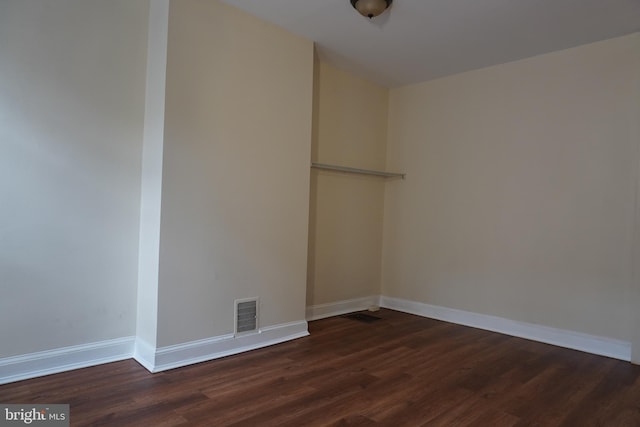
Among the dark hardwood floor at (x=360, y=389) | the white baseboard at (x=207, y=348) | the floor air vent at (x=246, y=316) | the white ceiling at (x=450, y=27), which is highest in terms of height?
A: the white ceiling at (x=450, y=27)

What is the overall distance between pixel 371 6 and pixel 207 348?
2.66 meters

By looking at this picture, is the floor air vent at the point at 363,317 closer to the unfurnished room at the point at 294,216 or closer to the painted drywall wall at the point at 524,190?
the unfurnished room at the point at 294,216

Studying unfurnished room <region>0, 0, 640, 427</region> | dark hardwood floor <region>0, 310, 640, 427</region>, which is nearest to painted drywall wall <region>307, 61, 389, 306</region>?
unfurnished room <region>0, 0, 640, 427</region>

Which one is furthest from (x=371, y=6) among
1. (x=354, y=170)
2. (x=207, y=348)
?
(x=207, y=348)

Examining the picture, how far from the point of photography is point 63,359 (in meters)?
2.47

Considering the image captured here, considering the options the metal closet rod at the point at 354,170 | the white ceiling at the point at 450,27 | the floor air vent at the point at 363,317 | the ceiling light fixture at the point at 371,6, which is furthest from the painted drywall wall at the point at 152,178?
the floor air vent at the point at 363,317

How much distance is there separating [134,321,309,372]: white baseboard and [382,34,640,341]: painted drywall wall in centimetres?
182

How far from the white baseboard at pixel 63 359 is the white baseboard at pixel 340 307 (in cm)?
172

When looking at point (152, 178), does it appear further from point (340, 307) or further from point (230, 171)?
point (340, 307)

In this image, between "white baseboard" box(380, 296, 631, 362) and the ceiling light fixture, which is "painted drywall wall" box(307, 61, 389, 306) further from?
the ceiling light fixture

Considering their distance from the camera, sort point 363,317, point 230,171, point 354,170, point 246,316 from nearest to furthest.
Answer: point 230,171 → point 246,316 → point 363,317 → point 354,170

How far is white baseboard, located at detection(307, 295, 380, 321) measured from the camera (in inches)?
154

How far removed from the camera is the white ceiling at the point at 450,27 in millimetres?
2756

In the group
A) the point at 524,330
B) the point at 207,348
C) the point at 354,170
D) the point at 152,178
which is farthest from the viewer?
the point at 354,170
